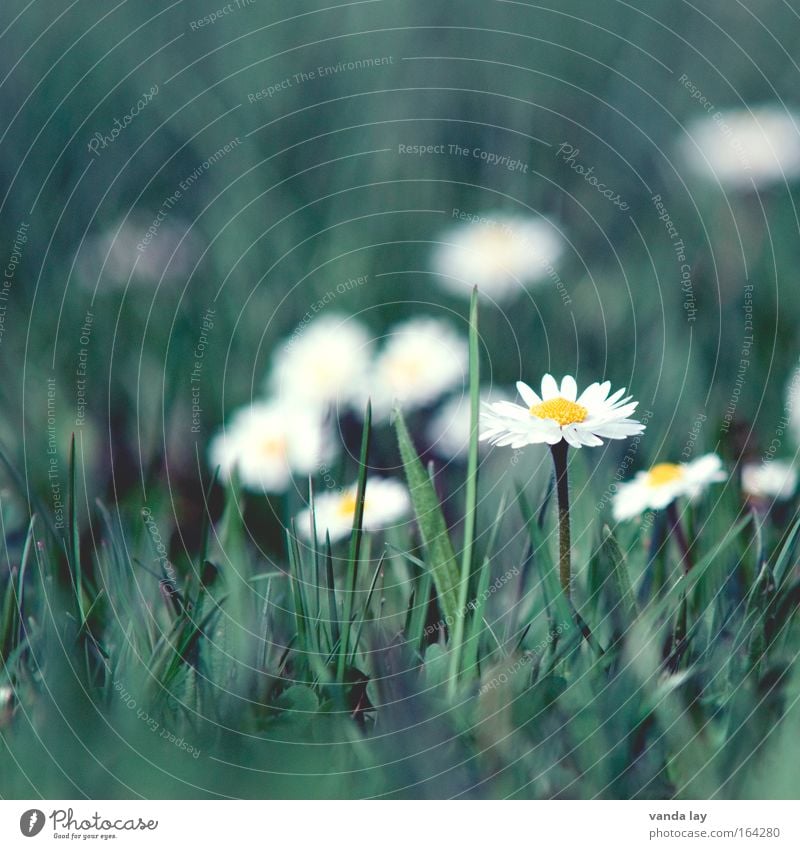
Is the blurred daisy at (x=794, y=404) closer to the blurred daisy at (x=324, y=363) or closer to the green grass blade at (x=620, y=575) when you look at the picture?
the green grass blade at (x=620, y=575)

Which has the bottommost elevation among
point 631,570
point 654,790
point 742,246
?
point 654,790

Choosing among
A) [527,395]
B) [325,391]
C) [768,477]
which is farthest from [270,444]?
[768,477]

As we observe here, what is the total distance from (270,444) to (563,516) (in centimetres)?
16

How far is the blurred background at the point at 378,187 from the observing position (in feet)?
1.53

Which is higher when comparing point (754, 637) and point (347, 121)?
point (347, 121)

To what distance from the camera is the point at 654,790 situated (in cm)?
45

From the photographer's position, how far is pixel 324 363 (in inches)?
18.4

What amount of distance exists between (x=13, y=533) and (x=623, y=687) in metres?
0.34

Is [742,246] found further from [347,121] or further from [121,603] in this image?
[121,603]

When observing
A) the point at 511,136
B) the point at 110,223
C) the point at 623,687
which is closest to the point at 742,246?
the point at 511,136

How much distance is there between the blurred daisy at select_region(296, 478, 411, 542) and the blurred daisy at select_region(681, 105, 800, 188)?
25cm

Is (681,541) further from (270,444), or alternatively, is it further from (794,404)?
(270,444)

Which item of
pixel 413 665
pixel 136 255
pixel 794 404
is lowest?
pixel 413 665

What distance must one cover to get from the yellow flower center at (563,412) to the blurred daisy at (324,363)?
10 cm
